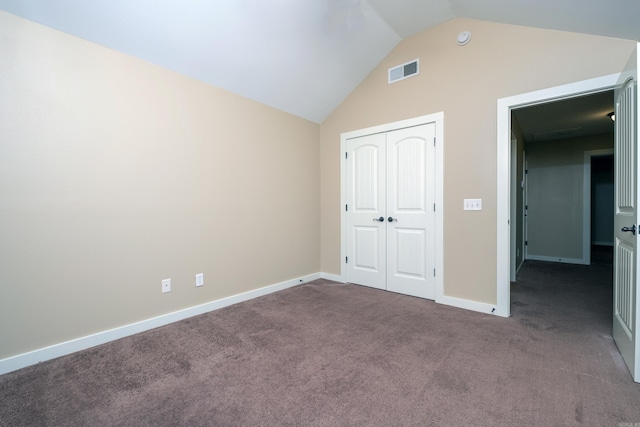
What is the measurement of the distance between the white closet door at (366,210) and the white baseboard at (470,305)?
784mm

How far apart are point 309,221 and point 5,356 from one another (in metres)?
3.09

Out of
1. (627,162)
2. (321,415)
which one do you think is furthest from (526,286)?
(321,415)

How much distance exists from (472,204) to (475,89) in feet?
3.92

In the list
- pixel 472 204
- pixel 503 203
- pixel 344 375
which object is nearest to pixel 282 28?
pixel 472 204

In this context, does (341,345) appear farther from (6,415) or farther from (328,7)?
(328,7)

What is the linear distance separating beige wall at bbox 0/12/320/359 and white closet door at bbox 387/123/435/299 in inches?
64.2

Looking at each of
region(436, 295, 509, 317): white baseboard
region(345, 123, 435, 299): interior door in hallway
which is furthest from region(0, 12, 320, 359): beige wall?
region(436, 295, 509, 317): white baseboard

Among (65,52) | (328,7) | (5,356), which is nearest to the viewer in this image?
(5,356)

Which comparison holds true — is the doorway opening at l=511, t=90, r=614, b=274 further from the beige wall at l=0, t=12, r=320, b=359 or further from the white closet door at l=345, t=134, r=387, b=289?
the beige wall at l=0, t=12, r=320, b=359

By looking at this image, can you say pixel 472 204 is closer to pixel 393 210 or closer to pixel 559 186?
pixel 393 210

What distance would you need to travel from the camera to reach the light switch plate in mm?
2859

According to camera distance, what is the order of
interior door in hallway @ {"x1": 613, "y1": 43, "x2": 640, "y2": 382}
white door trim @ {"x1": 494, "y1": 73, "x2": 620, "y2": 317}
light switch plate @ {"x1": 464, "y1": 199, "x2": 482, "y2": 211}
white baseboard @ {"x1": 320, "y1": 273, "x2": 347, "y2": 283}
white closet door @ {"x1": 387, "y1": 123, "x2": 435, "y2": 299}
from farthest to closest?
white baseboard @ {"x1": 320, "y1": 273, "x2": 347, "y2": 283} → white closet door @ {"x1": 387, "y1": 123, "x2": 435, "y2": 299} → light switch plate @ {"x1": 464, "y1": 199, "x2": 482, "y2": 211} → white door trim @ {"x1": 494, "y1": 73, "x2": 620, "y2": 317} → interior door in hallway @ {"x1": 613, "y1": 43, "x2": 640, "y2": 382}

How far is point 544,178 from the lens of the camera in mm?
5742

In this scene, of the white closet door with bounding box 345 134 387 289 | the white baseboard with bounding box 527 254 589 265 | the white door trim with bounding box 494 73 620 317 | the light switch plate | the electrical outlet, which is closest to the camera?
the electrical outlet
